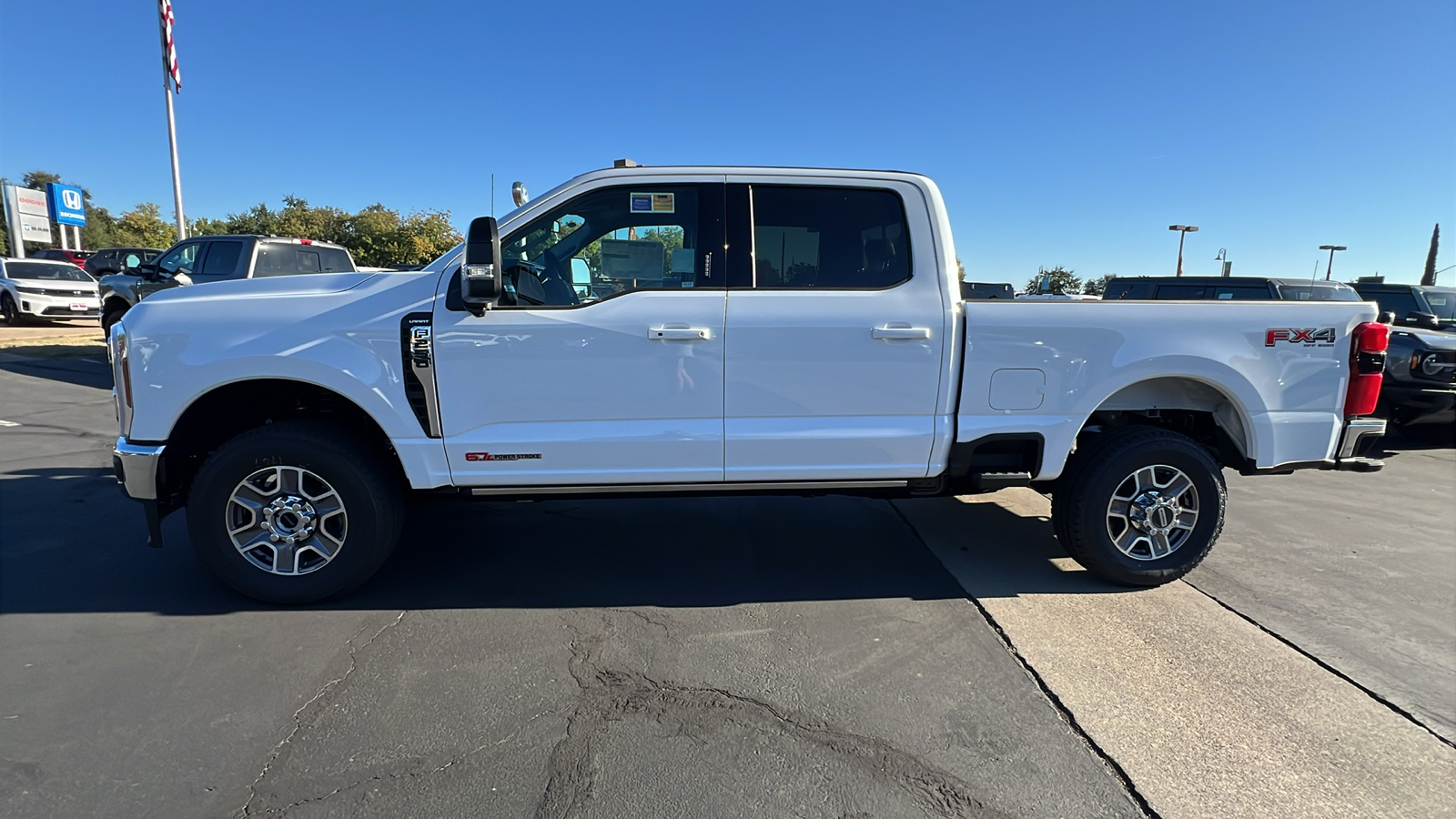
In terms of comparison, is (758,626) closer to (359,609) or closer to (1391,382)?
(359,609)

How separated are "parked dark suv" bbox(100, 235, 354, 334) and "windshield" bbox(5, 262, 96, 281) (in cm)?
921

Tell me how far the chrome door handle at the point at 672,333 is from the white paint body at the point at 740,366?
0.02 m

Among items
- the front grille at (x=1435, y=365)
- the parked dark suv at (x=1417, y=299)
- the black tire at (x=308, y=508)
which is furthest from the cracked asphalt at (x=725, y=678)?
the parked dark suv at (x=1417, y=299)

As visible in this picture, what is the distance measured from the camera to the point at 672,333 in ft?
11.2

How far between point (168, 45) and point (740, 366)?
73.4 ft

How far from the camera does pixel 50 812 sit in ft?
7.12

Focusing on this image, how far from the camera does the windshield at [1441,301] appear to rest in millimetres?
10473

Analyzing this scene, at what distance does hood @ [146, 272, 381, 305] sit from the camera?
3408 mm

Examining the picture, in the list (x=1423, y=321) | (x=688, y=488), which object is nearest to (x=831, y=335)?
(x=688, y=488)

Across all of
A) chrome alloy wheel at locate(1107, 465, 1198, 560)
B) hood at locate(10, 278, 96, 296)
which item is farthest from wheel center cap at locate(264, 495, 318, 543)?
hood at locate(10, 278, 96, 296)

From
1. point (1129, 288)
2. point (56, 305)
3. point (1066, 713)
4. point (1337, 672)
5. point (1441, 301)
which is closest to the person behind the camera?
point (1066, 713)

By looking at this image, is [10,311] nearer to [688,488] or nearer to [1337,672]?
[688,488]

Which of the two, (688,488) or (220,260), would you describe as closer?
(688,488)

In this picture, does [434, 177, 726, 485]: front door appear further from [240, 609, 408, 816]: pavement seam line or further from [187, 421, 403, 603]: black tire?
[240, 609, 408, 816]: pavement seam line
